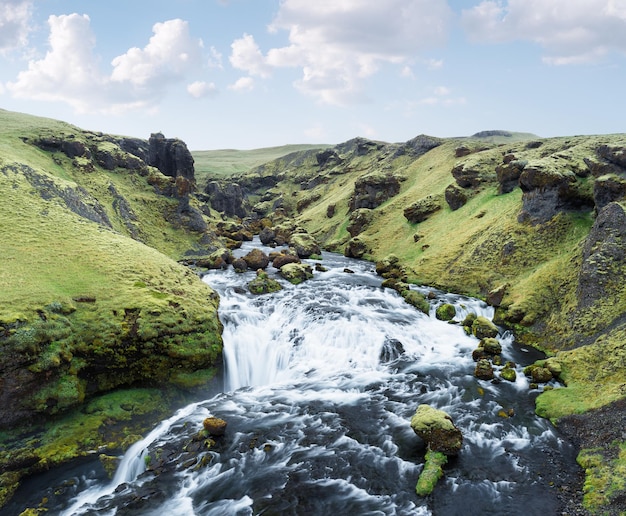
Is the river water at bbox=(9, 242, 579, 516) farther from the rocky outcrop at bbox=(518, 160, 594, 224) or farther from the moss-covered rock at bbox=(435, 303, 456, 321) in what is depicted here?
the rocky outcrop at bbox=(518, 160, 594, 224)

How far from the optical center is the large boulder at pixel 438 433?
21.2 meters

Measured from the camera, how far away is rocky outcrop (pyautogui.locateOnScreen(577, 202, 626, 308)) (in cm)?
3388

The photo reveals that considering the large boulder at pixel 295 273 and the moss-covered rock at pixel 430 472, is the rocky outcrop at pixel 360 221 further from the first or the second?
the moss-covered rock at pixel 430 472

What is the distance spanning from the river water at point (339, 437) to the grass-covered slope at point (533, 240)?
321 cm

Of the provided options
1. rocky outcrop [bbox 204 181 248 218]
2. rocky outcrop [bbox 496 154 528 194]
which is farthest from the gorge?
rocky outcrop [bbox 204 181 248 218]

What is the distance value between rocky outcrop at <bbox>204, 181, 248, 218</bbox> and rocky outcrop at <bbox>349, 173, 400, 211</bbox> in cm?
6368

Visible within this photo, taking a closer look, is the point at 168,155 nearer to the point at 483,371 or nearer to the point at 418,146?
the point at 418,146

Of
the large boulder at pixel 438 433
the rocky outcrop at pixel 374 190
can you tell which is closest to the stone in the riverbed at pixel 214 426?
the large boulder at pixel 438 433

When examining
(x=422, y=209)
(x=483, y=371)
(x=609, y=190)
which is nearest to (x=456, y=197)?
(x=422, y=209)

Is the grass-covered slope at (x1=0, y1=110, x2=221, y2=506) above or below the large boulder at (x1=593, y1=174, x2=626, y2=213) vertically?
below

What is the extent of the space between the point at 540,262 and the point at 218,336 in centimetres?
3714

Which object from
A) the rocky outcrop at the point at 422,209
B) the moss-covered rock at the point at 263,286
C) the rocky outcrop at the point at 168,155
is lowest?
the moss-covered rock at the point at 263,286

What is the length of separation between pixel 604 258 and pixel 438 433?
25.2 metres

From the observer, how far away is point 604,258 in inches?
1387
